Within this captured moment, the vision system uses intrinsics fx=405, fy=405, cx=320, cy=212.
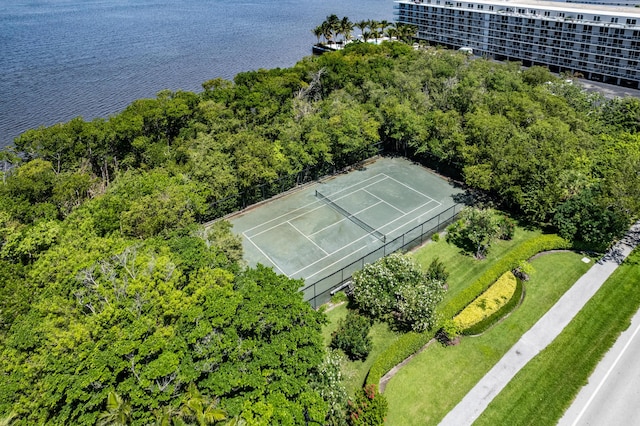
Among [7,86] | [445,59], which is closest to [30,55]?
[7,86]

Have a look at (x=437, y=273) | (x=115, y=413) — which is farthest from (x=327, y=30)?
(x=115, y=413)

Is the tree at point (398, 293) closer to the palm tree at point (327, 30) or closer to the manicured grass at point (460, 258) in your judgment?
the manicured grass at point (460, 258)

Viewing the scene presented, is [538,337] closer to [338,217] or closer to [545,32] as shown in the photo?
[338,217]

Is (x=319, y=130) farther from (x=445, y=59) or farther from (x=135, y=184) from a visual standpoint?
(x=445, y=59)

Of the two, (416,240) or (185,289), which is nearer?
(185,289)

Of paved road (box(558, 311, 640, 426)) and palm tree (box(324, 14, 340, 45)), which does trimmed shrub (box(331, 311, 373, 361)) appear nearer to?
paved road (box(558, 311, 640, 426))

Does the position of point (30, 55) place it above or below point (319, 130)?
above
